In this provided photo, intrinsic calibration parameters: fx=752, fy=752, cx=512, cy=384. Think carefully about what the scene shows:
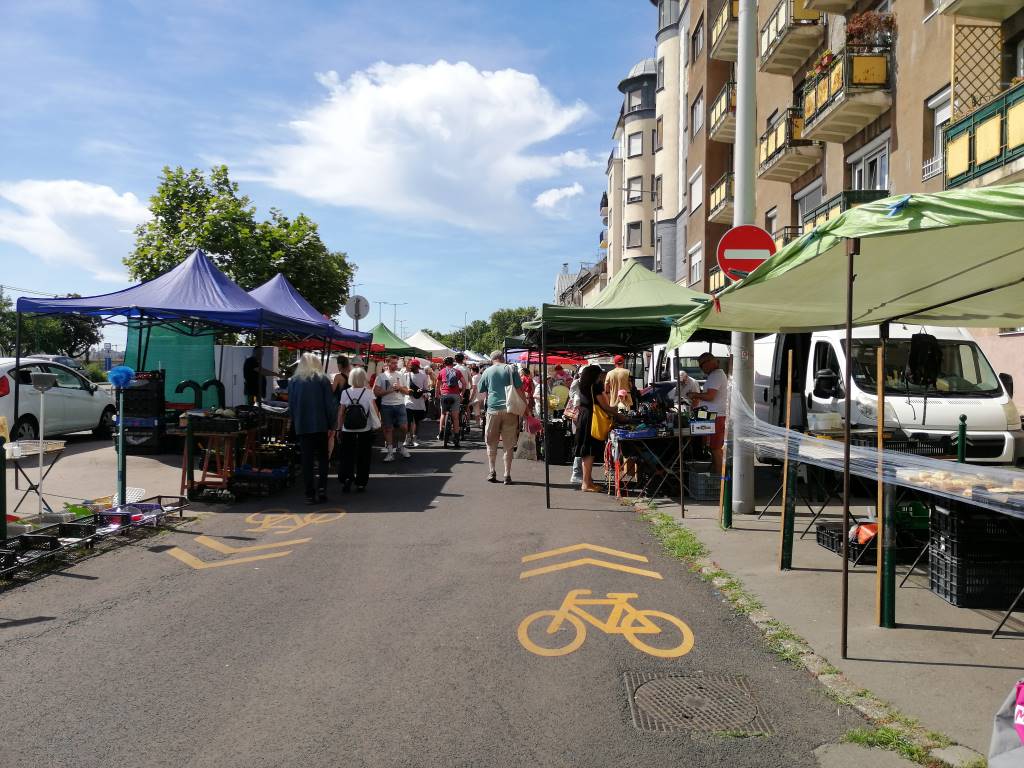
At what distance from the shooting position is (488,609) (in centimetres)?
524

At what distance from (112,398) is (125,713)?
15.1 metres

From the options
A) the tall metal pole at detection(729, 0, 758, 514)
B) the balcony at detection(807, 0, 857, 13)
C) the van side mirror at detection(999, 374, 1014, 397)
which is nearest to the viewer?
the tall metal pole at detection(729, 0, 758, 514)

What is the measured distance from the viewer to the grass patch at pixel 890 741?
3.23 metres

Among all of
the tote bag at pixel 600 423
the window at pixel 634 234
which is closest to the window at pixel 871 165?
the tote bag at pixel 600 423

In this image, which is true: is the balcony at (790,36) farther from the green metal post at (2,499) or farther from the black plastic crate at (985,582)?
the green metal post at (2,499)

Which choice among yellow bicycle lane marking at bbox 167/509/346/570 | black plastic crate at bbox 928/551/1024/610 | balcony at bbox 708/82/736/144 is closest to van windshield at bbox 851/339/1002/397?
black plastic crate at bbox 928/551/1024/610

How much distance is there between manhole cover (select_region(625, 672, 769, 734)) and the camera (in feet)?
11.7

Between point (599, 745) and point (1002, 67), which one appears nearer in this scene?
point (599, 745)

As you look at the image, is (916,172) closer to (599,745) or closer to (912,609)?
(912,609)

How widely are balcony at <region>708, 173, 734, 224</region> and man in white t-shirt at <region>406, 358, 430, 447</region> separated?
546 inches

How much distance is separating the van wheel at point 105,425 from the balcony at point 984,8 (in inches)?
720

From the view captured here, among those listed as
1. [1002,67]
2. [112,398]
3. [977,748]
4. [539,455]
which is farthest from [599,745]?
[112,398]

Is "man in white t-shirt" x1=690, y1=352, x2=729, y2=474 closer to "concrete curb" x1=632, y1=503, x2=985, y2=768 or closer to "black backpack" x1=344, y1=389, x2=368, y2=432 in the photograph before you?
"concrete curb" x1=632, y1=503, x2=985, y2=768

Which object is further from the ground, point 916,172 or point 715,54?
point 715,54
